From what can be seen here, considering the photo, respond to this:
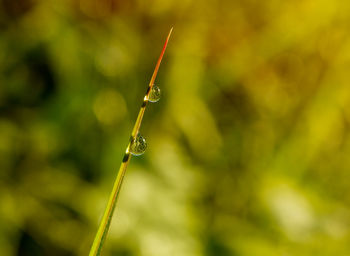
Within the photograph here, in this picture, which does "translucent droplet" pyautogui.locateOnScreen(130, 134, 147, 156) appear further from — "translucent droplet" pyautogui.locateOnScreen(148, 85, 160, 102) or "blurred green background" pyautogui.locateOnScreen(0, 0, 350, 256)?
"blurred green background" pyautogui.locateOnScreen(0, 0, 350, 256)

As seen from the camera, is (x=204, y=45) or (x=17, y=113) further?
(x=204, y=45)

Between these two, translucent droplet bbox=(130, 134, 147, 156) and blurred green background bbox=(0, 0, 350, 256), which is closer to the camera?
translucent droplet bbox=(130, 134, 147, 156)

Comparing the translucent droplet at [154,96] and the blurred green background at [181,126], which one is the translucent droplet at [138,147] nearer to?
the translucent droplet at [154,96]

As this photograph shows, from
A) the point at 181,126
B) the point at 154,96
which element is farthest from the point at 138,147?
the point at 181,126

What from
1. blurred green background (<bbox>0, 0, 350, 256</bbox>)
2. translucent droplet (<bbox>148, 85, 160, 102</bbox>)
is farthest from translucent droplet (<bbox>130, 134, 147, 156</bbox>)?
blurred green background (<bbox>0, 0, 350, 256</bbox>)

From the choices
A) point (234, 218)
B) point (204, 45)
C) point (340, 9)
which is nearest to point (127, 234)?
point (234, 218)

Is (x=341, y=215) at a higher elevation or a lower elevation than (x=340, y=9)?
lower

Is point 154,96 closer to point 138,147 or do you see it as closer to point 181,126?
point 138,147

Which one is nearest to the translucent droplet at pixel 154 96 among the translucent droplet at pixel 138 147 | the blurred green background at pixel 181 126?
the translucent droplet at pixel 138 147

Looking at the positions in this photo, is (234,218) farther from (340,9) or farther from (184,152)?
(340,9)
